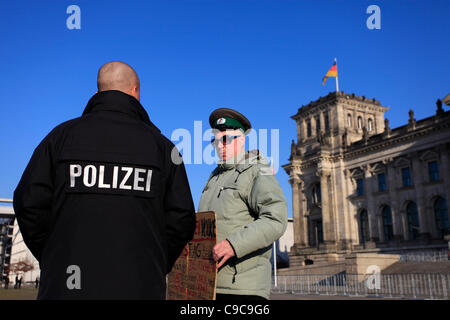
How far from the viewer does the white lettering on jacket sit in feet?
6.81

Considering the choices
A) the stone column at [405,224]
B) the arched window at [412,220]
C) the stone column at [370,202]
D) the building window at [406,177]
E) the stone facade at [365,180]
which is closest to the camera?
the stone facade at [365,180]

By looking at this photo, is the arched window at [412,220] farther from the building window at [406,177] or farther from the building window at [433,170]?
the building window at [433,170]

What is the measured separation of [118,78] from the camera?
248 centimetres

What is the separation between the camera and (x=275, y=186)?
3.14 metres

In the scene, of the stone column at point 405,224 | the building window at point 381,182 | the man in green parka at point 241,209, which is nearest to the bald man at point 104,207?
the man in green parka at point 241,209

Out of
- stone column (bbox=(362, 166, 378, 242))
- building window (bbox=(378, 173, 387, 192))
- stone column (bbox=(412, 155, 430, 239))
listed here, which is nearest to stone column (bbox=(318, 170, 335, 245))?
stone column (bbox=(362, 166, 378, 242))

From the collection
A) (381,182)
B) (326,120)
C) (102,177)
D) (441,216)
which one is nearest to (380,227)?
(381,182)

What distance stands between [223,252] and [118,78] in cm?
132

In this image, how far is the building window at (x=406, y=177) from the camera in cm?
4017

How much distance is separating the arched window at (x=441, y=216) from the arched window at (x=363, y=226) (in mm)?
8095

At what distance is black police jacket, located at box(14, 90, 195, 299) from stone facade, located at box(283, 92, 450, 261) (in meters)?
37.9

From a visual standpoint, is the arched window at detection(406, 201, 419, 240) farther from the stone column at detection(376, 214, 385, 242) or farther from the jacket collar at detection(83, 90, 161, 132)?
the jacket collar at detection(83, 90, 161, 132)

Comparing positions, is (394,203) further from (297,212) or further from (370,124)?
(370,124)
